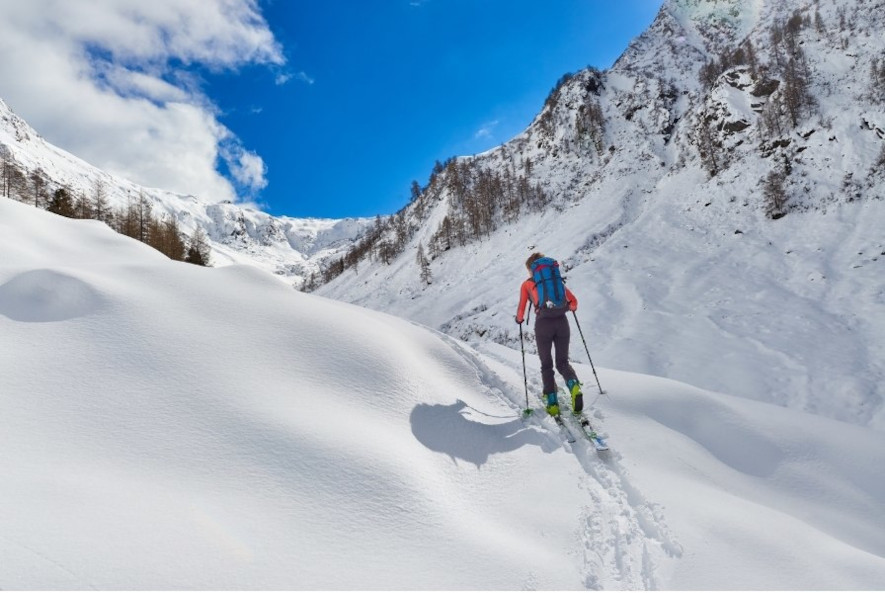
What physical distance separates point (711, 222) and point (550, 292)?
2818 centimetres

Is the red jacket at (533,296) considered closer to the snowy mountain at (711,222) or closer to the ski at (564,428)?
the ski at (564,428)

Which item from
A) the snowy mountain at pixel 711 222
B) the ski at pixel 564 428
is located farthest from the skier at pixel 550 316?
the snowy mountain at pixel 711 222

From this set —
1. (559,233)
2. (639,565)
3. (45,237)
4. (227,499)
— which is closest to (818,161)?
(559,233)

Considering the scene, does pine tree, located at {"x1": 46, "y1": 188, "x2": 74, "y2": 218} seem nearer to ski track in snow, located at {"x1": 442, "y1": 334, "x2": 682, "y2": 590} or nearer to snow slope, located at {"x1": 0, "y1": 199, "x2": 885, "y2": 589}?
snow slope, located at {"x1": 0, "y1": 199, "x2": 885, "y2": 589}

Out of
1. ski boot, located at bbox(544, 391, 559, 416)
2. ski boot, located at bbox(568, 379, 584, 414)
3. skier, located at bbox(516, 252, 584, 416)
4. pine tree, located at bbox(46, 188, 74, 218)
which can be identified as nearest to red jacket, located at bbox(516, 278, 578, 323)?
skier, located at bbox(516, 252, 584, 416)

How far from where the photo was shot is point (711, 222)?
28438mm

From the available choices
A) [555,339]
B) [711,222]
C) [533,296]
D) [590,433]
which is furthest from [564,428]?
[711,222]

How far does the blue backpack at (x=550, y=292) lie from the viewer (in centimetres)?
679

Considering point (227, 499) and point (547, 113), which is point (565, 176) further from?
point (227, 499)

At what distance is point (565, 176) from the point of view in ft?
220

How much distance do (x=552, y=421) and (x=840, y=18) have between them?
76.2 meters

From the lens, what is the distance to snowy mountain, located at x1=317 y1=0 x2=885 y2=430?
39.8 feet

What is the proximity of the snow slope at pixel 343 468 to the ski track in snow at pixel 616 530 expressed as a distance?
0.07 feet

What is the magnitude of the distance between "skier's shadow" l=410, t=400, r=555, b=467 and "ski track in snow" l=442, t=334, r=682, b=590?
58cm
